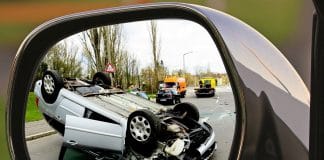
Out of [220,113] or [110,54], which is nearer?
[220,113]

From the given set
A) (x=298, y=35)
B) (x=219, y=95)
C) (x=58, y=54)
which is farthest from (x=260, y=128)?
(x=298, y=35)

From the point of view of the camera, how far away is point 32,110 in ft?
2.36

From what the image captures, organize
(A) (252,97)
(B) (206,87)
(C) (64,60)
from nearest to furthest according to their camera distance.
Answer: (A) (252,97)
(B) (206,87)
(C) (64,60)

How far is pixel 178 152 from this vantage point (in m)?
0.60

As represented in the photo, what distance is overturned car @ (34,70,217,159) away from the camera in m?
0.59

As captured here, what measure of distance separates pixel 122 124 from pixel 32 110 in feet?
0.63

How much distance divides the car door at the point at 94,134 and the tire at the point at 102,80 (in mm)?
62

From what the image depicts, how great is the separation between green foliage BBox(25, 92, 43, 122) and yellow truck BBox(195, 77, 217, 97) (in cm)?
26

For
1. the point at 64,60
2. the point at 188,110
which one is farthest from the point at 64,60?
the point at 188,110

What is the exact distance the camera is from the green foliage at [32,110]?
71 centimetres

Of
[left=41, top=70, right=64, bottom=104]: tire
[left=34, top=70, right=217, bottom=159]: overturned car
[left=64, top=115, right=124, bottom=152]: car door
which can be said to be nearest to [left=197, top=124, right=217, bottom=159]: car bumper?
[left=34, top=70, right=217, bottom=159]: overturned car

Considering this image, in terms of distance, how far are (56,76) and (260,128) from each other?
1.12 ft

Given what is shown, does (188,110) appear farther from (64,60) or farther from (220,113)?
(64,60)

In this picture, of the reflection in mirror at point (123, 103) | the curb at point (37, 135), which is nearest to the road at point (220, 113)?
the reflection in mirror at point (123, 103)
